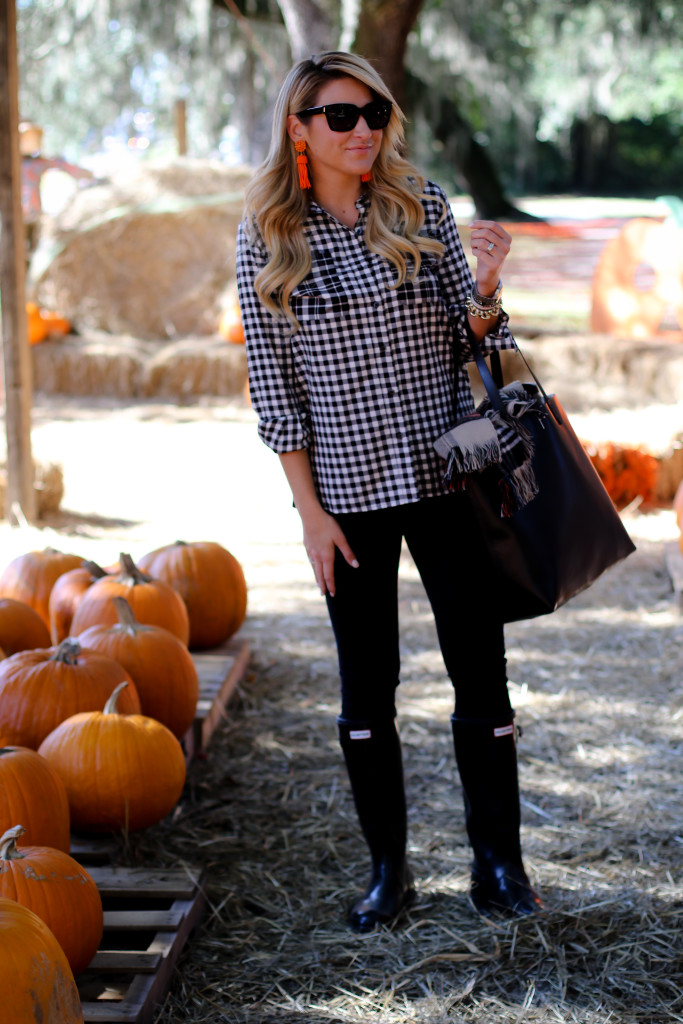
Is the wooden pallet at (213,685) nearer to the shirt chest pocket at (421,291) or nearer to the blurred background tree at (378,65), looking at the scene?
the shirt chest pocket at (421,291)

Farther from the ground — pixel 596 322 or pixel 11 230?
pixel 11 230

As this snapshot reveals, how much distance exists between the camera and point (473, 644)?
6.79ft

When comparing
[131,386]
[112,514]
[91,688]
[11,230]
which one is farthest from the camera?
[131,386]

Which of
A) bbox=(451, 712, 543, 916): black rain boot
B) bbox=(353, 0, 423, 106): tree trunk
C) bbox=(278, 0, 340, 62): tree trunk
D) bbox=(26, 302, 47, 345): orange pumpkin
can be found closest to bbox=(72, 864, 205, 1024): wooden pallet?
bbox=(451, 712, 543, 916): black rain boot

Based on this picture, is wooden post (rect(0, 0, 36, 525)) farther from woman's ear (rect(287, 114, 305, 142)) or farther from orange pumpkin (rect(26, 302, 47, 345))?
orange pumpkin (rect(26, 302, 47, 345))

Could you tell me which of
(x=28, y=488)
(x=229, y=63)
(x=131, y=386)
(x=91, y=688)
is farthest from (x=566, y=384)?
(x=229, y=63)

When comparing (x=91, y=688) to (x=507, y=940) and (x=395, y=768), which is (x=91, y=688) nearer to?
(x=395, y=768)

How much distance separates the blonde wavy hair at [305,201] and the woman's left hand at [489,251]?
9cm

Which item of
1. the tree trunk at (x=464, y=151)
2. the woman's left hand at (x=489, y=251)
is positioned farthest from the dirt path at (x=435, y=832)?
the tree trunk at (x=464, y=151)

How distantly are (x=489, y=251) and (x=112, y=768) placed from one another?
4.55 feet

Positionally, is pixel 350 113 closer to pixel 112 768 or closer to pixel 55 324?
pixel 112 768

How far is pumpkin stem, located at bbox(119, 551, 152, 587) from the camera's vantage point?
3.07 metres

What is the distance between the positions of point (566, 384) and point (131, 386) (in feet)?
Answer: 12.3

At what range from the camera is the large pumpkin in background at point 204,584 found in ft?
11.3
